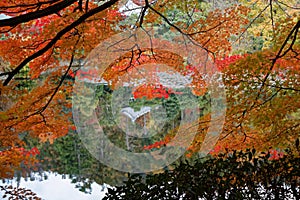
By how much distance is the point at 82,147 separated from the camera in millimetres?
10461

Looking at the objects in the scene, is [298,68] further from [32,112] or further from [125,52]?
[32,112]

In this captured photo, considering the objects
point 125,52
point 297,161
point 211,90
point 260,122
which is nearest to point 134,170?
point 211,90

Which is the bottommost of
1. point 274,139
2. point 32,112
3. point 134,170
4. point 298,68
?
point 274,139

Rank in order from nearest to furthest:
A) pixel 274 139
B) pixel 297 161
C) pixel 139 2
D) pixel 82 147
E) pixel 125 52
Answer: pixel 297 161, pixel 274 139, pixel 125 52, pixel 139 2, pixel 82 147

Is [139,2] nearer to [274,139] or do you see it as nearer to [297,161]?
[274,139]

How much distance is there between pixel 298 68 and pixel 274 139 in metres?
0.75

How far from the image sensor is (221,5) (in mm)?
10742

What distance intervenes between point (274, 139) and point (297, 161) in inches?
41.8

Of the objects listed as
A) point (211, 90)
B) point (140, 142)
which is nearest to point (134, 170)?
point (140, 142)

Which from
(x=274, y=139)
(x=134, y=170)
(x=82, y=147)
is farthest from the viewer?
(x=82, y=147)

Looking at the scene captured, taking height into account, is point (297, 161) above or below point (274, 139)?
below

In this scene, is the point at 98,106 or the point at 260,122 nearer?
the point at 260,122

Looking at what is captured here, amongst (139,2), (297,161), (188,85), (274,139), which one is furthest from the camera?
(188,85)

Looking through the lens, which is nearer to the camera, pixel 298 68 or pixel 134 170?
pixel 298 68
